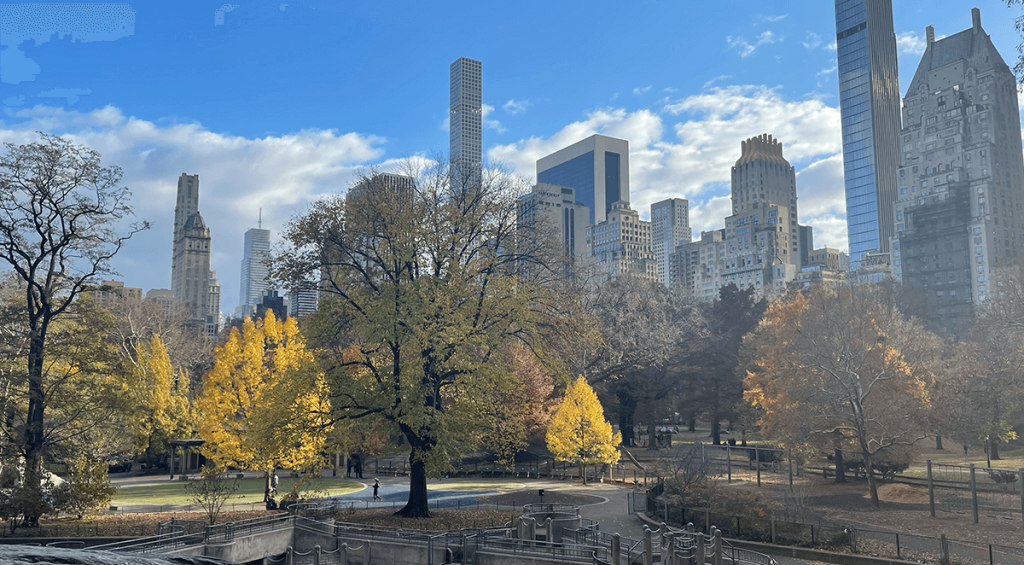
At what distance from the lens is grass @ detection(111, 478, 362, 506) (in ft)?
132

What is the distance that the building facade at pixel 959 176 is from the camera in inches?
6403

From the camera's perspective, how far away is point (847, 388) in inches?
1508

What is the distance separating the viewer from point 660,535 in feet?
74.2

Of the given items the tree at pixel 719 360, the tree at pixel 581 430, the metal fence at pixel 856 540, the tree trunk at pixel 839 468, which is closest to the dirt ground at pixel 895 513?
the tree trunk at pixel 839 468

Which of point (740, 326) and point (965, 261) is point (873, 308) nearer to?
point (740, 326)

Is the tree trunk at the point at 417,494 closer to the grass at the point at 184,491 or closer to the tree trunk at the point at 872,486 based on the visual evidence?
the grass at the point at 184,491

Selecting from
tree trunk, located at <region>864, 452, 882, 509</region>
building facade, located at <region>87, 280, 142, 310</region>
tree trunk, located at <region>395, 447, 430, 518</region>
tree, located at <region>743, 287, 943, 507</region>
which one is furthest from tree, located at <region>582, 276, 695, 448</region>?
building facade, located at <region>87, 280, 142, 310</region>

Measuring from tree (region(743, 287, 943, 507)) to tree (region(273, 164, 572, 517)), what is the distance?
1698 centimetres

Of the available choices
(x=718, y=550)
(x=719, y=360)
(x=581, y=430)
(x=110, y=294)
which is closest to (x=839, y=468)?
(x=581, y=430)

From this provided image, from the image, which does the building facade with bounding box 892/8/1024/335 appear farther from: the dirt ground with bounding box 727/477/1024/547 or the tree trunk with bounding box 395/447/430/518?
the tree trunk with bounding box 395/447/430/518

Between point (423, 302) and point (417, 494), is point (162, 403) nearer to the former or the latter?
point (417, 494)

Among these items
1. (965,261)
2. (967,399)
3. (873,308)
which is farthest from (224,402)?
(965,261)

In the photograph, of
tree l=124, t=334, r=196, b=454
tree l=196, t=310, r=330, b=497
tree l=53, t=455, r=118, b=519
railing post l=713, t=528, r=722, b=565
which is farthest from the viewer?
tree l=124, t=334, r=196, b=454

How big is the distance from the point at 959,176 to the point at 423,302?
181528mm
